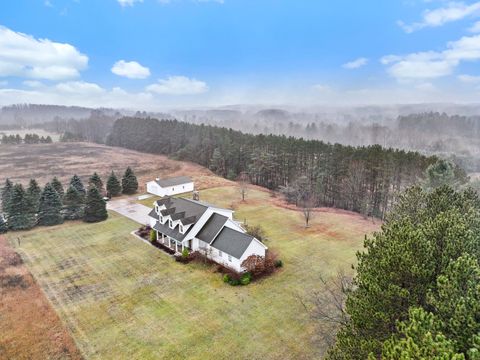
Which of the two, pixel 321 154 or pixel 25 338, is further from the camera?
pixel 321 154

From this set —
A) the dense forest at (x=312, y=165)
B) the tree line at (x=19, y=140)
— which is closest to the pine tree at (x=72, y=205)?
the dense forest at (x=312, y=165)

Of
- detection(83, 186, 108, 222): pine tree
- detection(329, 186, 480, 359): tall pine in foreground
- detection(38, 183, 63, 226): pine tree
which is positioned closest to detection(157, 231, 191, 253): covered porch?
detection(83, 186, 108, 222): pine tree

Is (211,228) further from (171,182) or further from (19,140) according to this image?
(19,140)

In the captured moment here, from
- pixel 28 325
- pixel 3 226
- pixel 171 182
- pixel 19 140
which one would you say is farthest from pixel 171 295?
pixel 19 140

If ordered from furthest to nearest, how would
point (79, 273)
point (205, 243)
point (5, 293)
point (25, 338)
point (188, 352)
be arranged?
point (205, 243) → point (79, 273) → point (5, 293) → point (25, 338) → point (188, 352)

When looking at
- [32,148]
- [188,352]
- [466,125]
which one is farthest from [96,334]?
[466,125]

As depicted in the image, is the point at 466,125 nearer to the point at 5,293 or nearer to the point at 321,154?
the point at 321,154

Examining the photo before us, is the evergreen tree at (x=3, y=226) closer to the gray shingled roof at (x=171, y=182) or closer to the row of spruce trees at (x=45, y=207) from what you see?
the row of spruce trees at (x=45, y=207)
